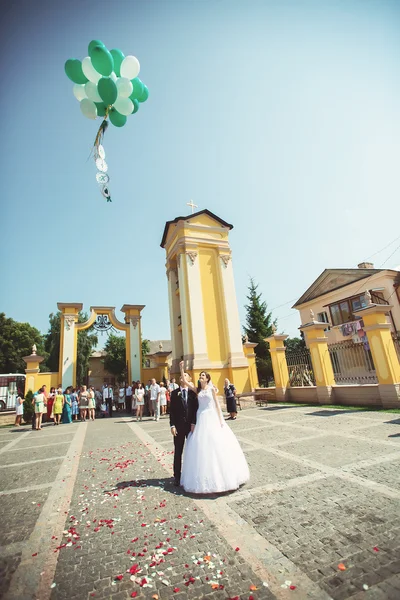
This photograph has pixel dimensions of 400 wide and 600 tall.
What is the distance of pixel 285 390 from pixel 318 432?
28.3ft

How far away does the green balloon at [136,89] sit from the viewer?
19.7ft

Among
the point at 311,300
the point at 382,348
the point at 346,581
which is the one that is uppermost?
the point at 311,300

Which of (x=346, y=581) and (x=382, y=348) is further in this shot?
(x=382, y=348)

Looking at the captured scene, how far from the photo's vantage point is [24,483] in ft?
18.7

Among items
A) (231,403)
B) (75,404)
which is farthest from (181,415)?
(75,404)

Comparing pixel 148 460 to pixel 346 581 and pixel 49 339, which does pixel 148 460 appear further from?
pixel 49 339

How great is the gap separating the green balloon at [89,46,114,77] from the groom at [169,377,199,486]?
6054mm

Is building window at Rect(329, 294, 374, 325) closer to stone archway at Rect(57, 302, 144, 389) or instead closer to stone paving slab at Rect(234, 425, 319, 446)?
stone archway at Rect(57, 302, 144, 389)

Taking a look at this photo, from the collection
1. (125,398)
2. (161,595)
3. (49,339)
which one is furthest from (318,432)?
(49,339)

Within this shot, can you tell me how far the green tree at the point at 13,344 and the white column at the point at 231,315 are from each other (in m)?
35.0

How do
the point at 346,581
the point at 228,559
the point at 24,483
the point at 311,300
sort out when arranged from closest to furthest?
the point at 346,581
the point at 228,559
the point at 24,483
the point at 311,300

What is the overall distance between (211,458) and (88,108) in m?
7.20

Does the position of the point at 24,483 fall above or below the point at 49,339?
below

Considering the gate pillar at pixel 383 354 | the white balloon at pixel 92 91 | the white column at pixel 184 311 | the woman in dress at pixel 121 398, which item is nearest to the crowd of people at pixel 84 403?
the woman in dress at pixel 121 398
